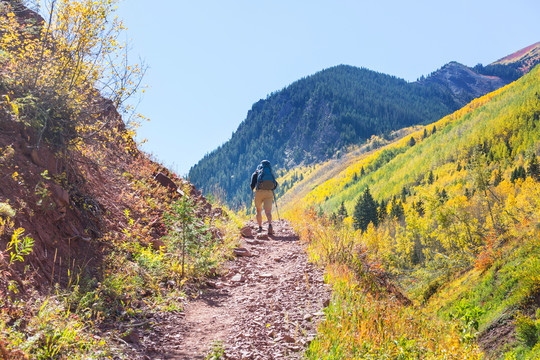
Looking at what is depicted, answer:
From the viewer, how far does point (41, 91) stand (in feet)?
14.8

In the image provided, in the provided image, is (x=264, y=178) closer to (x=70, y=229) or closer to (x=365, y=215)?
(x=70, y=229)

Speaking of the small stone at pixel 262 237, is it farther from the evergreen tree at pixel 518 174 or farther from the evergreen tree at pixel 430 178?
the evergreen tree at pixel 430 178

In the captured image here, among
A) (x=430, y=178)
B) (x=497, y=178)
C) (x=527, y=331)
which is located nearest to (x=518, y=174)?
(x=497, y=178)

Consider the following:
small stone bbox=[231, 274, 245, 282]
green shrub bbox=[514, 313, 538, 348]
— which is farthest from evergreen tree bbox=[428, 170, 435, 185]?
small stone bbox=[231, 274, 245, 282]

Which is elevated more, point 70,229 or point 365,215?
point 70,229

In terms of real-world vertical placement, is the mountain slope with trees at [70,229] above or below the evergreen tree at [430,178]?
above

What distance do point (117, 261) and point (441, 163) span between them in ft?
459

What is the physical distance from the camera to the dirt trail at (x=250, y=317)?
3412 mm

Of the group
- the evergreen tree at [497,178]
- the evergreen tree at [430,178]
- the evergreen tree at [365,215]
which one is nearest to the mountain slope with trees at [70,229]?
the evergreen tree at [365,215]

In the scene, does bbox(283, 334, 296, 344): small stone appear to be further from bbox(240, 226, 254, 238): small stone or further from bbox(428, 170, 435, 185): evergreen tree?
bbox(428, 170, 435, 185): evergreen tree

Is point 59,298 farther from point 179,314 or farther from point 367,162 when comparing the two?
point 367,162

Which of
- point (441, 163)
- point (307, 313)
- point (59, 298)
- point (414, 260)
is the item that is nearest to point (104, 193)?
point (59, 298)

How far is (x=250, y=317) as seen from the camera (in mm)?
4129

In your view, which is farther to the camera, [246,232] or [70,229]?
[246,232]
